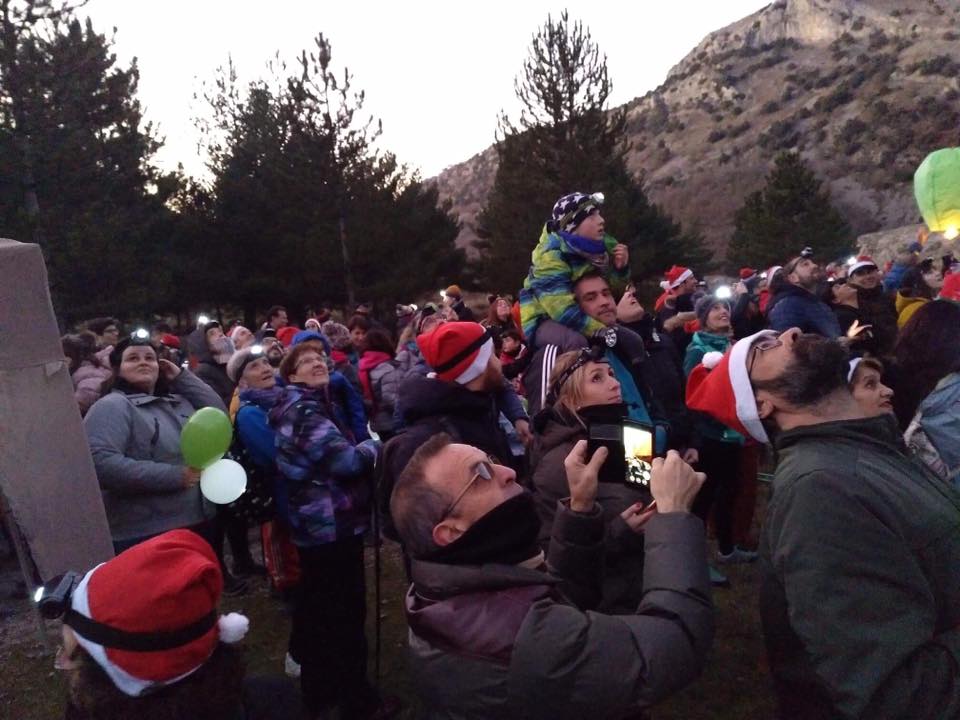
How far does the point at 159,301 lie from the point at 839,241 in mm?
24392

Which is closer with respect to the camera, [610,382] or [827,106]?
[610,382]

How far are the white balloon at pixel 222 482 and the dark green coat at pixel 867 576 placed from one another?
279cm

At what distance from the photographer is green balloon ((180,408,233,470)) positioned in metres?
3.59

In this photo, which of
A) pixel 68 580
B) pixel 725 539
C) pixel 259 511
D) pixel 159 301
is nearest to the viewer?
pixel 68 580

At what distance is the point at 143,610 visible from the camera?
1.48 metres

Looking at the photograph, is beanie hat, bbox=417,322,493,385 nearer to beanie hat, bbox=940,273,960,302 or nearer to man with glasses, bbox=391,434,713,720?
man with glasses, bbox=391,434,713,720

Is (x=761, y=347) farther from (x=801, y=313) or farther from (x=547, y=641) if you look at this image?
(x=801, y=313)

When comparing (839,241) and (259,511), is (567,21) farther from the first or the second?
(259,511)

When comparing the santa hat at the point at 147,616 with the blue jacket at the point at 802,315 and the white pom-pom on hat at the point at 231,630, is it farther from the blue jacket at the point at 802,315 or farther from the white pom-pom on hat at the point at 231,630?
the blue jacket at the point at 802,315

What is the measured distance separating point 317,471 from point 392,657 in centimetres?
164

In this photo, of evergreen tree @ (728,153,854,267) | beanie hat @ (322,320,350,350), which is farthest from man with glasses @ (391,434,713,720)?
evergreen tree @ (728,153,854,267)

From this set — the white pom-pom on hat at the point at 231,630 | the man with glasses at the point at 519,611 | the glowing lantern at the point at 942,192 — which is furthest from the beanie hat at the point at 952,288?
the white pom-pom on hat at the point at 231,630

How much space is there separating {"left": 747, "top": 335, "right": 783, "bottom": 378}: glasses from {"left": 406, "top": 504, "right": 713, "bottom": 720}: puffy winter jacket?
68cm

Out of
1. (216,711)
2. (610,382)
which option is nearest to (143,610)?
(216,711)
